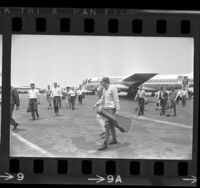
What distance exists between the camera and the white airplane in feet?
15.5

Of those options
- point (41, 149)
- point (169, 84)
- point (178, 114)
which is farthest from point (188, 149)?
point (41, 149)

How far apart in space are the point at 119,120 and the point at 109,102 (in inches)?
9.7

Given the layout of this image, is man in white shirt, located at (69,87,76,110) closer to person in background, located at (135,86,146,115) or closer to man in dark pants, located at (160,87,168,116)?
person in background, located at (135,86,146,115)

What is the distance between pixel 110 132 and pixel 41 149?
84 cm

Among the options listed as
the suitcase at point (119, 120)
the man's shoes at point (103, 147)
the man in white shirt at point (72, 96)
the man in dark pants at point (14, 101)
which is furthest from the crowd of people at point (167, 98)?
the man in dark pants at point (14, 101)

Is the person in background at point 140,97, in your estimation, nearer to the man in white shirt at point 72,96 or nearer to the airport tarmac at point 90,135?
the airport tarmac at point 90,135

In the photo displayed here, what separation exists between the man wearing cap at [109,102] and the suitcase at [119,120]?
0.04 m

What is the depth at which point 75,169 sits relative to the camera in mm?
4754

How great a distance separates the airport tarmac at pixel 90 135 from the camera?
4.72 m

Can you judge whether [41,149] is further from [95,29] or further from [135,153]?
[95,29]

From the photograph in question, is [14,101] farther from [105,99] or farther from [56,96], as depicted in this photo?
[105,99]

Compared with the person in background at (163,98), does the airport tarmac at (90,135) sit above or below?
below

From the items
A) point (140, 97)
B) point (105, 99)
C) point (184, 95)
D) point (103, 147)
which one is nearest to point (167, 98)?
point (184, 95)

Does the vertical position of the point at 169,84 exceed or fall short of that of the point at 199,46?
it falls short
